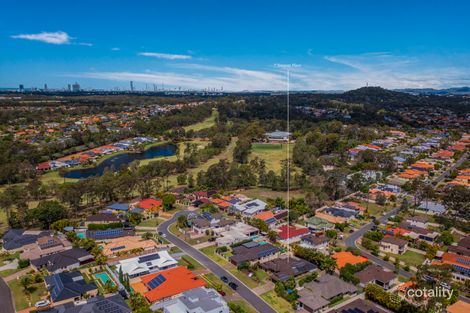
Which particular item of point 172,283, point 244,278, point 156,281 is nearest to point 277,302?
point 244,278

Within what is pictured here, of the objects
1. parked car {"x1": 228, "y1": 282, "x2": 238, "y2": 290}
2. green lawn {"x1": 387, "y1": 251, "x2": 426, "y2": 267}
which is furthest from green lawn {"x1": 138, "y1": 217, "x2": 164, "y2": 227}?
green lawn {"x1": 387, "y1": 251, "x2": 426, "y2": 267}

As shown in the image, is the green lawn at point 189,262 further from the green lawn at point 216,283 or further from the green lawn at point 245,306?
the green lawn at point 245,306

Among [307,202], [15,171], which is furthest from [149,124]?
[307,202]

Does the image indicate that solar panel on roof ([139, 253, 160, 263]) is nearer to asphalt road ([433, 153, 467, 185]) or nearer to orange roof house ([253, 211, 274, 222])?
orange roof house ([253, 211, 274, 222])

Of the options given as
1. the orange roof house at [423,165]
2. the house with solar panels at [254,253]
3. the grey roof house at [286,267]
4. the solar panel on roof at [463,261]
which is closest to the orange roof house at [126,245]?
A: the house with solar panels at [254,253]

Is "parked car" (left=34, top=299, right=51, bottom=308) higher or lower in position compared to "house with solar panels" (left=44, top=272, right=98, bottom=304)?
lower

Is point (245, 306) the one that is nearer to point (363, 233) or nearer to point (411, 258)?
point (411, 258)
